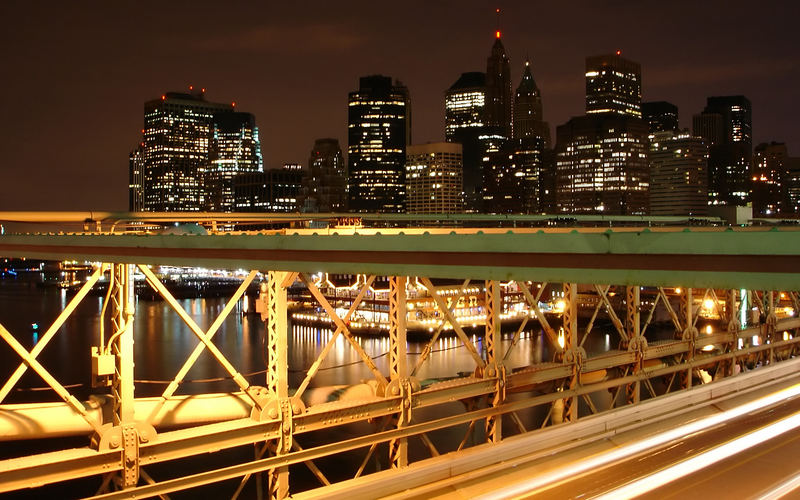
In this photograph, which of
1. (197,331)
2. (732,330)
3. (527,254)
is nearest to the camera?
(527,254)

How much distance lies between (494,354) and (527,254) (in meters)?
4.94

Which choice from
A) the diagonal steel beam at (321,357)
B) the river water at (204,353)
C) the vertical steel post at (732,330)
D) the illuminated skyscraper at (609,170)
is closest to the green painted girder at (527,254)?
the diagonal steel beam at (321,357)

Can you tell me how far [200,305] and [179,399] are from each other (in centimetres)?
6941

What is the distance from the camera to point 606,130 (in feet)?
494

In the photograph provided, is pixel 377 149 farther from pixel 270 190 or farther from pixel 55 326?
pixel 55 326

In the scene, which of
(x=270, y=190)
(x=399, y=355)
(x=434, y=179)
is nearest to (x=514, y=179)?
(x=434, y=179)

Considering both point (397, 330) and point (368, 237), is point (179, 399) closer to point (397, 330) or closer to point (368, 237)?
point (397, 330)

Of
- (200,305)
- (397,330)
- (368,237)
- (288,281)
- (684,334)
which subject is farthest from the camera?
(200,305)

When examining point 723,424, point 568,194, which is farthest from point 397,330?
point 568,194

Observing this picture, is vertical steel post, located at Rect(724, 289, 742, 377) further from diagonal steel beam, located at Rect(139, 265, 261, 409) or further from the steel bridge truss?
diagonal steel beam, located at Rect(139, 265, 261, 409)

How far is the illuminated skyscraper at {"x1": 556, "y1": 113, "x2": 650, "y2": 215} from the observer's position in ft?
486

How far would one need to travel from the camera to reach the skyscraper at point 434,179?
165 meters

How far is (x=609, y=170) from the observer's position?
149375 millimetres

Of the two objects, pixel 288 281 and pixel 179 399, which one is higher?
pixel 288 281
